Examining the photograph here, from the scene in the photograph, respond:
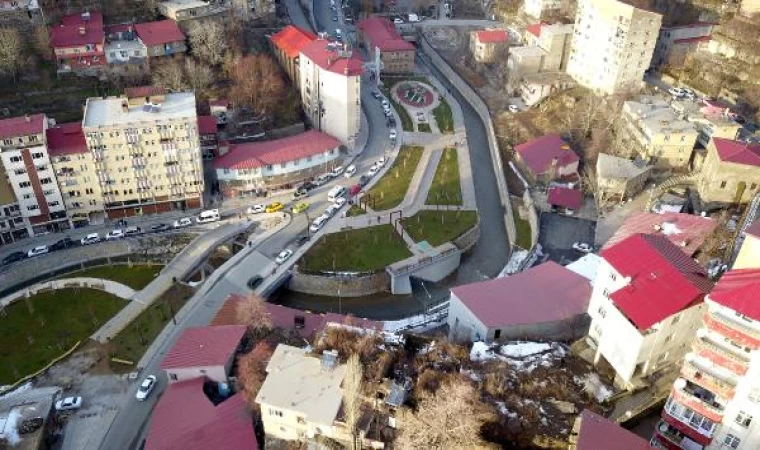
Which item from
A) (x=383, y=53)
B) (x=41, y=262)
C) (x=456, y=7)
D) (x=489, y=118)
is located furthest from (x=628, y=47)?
(x=41, y=262)

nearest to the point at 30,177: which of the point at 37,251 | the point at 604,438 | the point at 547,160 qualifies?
the point at 37,251

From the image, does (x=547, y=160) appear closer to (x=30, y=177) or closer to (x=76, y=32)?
(x=30, y=177)

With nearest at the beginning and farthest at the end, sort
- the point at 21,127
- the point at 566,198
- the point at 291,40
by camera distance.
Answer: the point at 21,127
the point at 566,198
the point at 291,40

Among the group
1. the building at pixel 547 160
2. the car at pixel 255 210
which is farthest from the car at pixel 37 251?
the building at pixel 547 160

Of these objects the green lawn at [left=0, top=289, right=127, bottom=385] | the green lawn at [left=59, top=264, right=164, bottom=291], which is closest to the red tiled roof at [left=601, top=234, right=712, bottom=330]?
the green lawn at [left=59, top=264, right=164, bottom=291]

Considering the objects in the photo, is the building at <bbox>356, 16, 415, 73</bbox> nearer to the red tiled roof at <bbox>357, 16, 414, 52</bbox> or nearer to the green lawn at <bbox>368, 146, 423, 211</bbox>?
the red tiled roof at <bbox>357, 16, 414, 52</bbox>

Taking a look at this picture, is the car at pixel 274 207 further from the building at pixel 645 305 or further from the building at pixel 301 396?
the building at pixel 645 305

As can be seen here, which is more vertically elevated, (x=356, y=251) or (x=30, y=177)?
(x=30, y=177)
